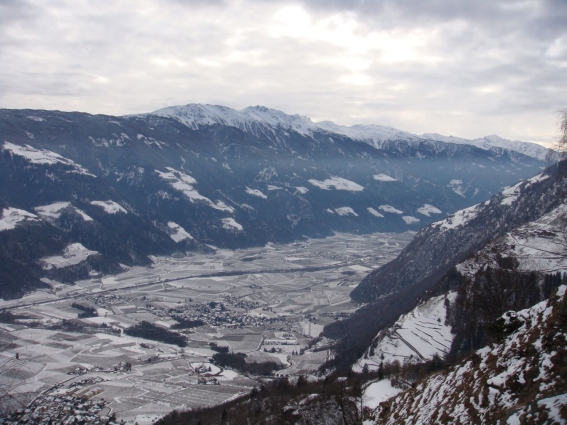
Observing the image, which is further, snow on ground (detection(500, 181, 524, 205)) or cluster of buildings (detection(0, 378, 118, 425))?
snow on ground (detection(500, 181, 524, 205))

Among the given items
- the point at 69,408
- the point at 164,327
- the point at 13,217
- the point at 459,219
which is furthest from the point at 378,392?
the point at 13,217

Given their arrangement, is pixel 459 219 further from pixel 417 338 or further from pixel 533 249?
pixel 417 338

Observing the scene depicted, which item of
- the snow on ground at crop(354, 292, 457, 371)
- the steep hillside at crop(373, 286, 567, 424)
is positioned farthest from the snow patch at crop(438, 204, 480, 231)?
the steep hillside at crop(373, 286, 567, 424)

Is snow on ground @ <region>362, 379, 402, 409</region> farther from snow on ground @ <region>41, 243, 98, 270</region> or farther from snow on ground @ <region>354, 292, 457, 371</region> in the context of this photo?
snow on ground @ <region>41, 243, 98, 270</region>

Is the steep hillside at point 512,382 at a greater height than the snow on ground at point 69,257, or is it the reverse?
the steep hillside at point 512,382

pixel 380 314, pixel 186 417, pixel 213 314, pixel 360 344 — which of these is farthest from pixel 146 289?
pixel 186 417

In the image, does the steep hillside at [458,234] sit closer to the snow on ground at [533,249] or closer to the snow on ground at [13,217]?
the snow on ground at [533,249]

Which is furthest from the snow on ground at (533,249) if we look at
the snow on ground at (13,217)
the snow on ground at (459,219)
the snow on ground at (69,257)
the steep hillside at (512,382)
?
the snow on ground at (13,217)
